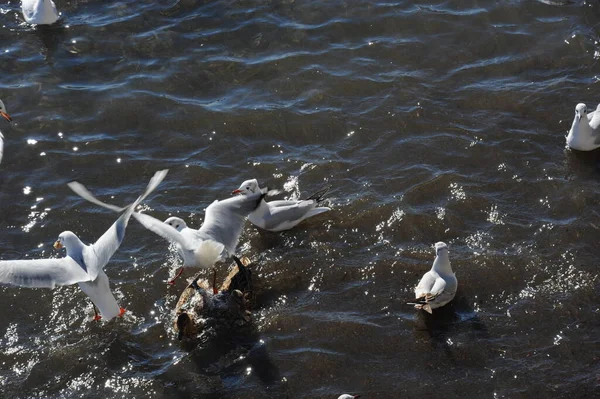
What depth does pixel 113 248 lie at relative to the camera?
27.2 feet

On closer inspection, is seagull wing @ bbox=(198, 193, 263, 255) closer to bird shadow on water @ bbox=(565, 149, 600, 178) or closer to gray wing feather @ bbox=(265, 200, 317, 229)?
gray wing feather @ bbox=(265, 200, 317, 229)

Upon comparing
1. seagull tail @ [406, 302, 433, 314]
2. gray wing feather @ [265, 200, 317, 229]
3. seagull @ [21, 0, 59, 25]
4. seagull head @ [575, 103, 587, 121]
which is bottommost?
seagull tail @ [406, 302, 433, 314]

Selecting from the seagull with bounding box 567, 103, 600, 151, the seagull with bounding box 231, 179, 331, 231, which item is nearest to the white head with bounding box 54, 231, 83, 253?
the seagull with bounding box 231, 179, 331, 231

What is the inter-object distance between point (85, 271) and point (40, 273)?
1.50 feet

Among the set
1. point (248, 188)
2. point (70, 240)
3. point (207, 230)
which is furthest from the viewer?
point (248, 188)

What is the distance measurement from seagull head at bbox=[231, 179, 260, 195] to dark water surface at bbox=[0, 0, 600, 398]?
652 mm

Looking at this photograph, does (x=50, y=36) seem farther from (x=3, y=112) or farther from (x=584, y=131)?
(x=584, y=131)

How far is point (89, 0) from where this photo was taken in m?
14.2

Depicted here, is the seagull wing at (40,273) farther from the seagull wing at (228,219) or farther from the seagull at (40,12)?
the seagull at (40,12)

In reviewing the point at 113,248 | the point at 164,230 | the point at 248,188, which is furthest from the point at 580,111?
the point at 113,248

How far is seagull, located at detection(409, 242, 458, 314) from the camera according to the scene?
8000mm

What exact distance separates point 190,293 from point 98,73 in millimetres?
5404

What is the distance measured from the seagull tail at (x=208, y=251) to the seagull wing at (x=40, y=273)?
1.19 metres

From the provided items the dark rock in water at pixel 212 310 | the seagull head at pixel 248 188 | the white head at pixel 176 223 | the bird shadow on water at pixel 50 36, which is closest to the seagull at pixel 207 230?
the white head at pixel 176 223
